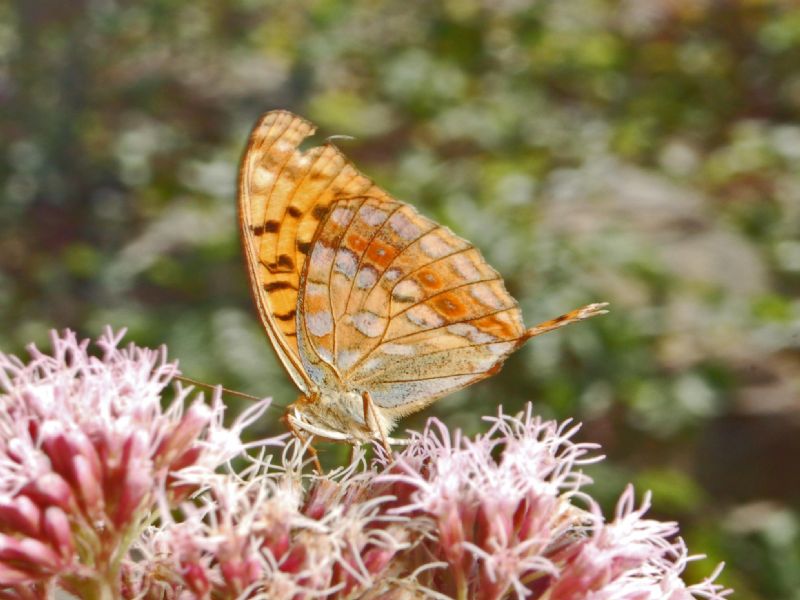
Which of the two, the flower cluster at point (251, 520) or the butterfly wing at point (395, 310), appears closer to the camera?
the flower cluster at point (251, 520)

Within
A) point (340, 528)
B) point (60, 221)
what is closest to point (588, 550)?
point (340, 528)

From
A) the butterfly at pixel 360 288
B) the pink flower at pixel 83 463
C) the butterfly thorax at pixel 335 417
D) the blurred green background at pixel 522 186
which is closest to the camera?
the pink flower at pixel 83 463

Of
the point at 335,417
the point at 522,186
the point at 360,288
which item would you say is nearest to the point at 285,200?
the point at 360,288

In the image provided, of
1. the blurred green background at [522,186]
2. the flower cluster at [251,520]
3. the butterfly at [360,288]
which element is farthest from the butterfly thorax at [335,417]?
the blurred green background at [522,186]

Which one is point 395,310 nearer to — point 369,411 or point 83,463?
point 369,411

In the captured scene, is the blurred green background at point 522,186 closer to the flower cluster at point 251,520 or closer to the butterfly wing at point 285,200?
the butterfly wing at point 285,200

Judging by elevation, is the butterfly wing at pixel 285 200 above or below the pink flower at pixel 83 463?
above

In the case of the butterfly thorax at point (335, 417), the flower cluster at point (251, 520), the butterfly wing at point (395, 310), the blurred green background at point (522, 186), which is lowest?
the flower cluster at point (251, 520)
